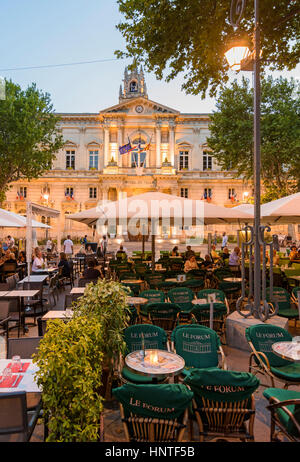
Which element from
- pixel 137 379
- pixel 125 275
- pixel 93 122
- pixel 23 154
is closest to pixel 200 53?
pixel 125 275

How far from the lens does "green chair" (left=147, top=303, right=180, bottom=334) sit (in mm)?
5664

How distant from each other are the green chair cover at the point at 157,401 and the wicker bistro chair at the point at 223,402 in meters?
0.29

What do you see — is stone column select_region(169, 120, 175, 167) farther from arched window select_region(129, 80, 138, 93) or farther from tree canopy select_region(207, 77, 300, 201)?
arched window select_region(129, 80, 138, 93)

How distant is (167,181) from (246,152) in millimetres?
23115

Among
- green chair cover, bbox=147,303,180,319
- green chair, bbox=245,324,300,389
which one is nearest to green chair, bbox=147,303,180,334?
green chair cover, bbox=147,303,180,319

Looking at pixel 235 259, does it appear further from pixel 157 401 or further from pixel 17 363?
pixel 157 401

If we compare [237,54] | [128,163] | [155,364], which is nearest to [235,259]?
[237,54]

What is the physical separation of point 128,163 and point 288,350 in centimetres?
4162

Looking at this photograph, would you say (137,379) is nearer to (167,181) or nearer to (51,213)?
(51,213)

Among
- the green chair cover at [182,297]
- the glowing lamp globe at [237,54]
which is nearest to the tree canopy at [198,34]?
the glowing lamp globe at [237,54]

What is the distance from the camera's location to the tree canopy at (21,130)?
2052cm

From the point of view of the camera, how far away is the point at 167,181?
4247 centimetres

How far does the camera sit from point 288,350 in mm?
3992

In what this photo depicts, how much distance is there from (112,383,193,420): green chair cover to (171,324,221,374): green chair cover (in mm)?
1713
